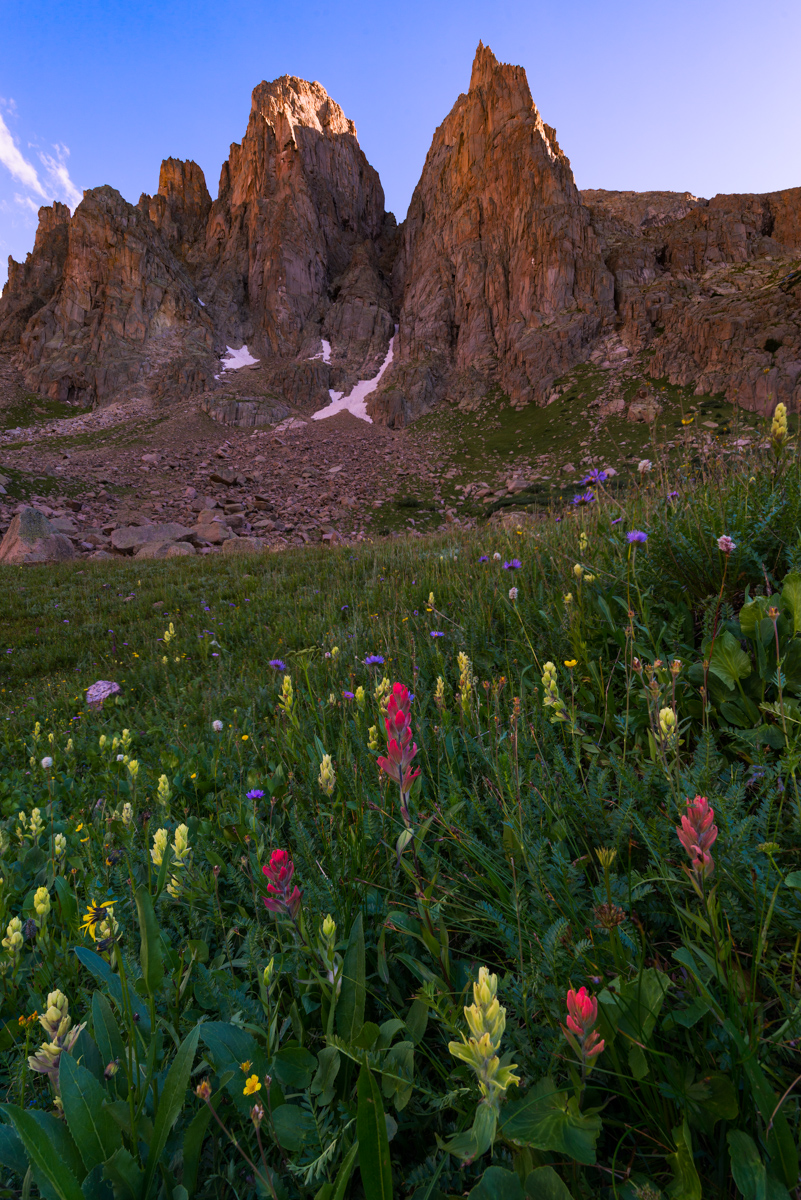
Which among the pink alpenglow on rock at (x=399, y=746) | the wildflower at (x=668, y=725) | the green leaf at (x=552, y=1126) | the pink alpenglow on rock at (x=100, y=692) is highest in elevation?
the pink alpenglow on rock at (x=399, y=746)

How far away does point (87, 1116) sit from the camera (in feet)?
2.75

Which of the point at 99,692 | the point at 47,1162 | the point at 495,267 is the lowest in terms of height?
the point at 99,692

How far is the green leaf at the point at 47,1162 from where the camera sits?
75 centimetres

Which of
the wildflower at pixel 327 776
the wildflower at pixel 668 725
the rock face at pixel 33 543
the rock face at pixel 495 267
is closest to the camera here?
the wildflower at pixel 668 725

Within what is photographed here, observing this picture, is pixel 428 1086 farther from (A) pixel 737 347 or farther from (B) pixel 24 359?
(B) pixel 24 359

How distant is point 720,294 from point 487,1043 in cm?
7334

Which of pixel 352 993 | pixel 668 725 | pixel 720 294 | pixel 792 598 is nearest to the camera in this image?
pixel 352 993

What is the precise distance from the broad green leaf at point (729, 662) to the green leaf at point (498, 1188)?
156 centimetres

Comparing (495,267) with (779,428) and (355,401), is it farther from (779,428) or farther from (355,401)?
(779,428)

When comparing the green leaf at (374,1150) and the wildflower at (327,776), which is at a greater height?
the wildflower at (327,776)

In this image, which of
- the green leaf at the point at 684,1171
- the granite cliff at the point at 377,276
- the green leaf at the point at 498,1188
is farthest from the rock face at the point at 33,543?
the granite cliff at the point at 377,276

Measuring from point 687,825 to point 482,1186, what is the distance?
64cm

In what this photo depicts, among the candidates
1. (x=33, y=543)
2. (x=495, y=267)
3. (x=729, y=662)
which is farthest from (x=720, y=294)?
(x=729, y=662)

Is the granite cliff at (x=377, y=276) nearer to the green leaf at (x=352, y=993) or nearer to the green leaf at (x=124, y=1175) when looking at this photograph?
the green leaf at (x=352, y=993)
